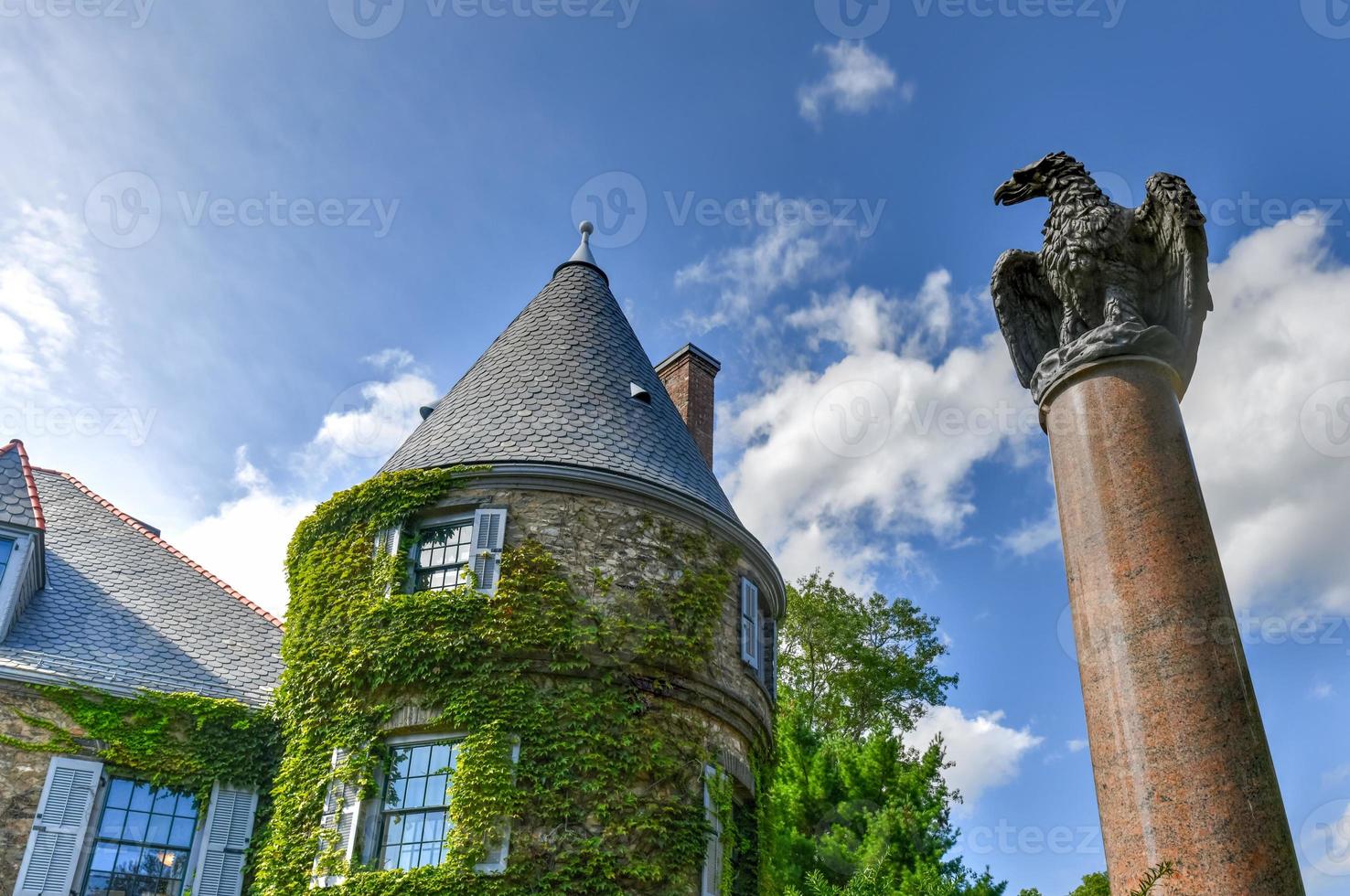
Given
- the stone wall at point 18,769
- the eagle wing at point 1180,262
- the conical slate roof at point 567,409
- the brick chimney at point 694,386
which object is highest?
the brick chimney at point 694,386

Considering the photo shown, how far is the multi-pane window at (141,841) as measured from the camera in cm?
1410

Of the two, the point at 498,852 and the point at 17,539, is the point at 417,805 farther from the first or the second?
the point at 17,539

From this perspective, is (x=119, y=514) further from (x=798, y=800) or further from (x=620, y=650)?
(x=798, y=800)

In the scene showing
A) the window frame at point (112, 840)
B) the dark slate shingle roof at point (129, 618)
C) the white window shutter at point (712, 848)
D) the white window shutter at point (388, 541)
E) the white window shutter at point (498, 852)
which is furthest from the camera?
the dark slate shingle roof at point (129, 618)

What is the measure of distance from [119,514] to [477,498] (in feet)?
28.8

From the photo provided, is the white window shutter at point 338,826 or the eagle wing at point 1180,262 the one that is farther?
the white window shutter at point 338,826

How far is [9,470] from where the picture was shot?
16.3 metres

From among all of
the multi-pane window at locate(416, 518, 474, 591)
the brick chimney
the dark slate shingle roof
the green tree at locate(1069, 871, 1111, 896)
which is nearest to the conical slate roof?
the multi-pane window at locate(416, 518, 474, 591)

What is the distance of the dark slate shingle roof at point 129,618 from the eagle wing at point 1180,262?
13695 mm

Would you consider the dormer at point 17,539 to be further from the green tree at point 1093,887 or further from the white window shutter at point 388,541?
the green tree at point 1093,887

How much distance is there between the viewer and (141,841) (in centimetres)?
1442

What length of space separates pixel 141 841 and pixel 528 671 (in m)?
6.05

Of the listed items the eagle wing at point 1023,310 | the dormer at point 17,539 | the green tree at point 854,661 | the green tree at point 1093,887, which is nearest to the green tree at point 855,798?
the green tree at point 854,661

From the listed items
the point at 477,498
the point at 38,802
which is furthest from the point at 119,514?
the point at 477,498
